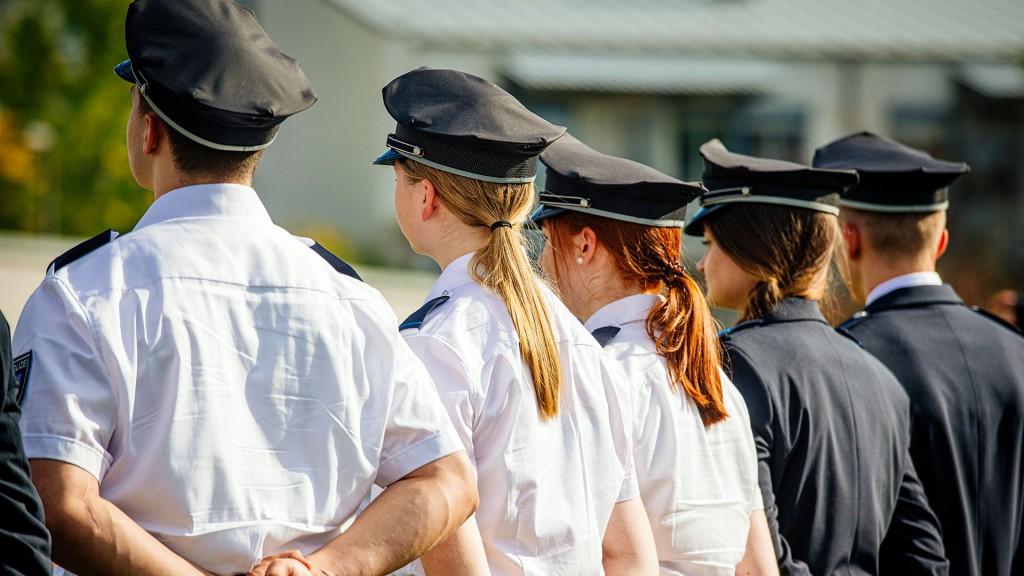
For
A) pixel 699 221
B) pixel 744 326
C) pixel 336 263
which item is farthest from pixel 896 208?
pixel 336 263

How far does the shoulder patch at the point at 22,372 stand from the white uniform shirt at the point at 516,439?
739mm

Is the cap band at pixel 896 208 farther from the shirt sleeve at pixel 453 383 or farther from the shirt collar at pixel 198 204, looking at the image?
the shirt collar at pixel 198 204

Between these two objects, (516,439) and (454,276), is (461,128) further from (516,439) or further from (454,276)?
(516,439)

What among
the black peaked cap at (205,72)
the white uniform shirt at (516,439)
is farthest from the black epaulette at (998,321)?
the black peaked cap at (205,72)

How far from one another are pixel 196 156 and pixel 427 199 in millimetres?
570

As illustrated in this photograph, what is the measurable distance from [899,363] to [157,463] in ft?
8.17

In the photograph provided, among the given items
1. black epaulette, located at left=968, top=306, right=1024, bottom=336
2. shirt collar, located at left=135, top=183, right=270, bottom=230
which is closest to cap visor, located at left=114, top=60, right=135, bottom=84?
shirt collar, located at left=135, top=183, right=270, bottom=230

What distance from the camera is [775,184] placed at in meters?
3.12

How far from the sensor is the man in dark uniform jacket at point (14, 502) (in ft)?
5.08

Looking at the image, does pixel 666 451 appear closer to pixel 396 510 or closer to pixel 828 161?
pixel 396 510

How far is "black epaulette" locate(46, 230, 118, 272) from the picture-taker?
70.0 inches

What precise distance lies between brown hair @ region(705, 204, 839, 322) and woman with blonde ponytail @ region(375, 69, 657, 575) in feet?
2.59

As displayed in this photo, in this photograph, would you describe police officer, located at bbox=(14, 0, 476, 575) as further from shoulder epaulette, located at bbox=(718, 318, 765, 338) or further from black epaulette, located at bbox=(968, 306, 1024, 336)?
black epaulette, located at bbox=(968, 306, 1024, 336)

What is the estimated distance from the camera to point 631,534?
2.37 m
